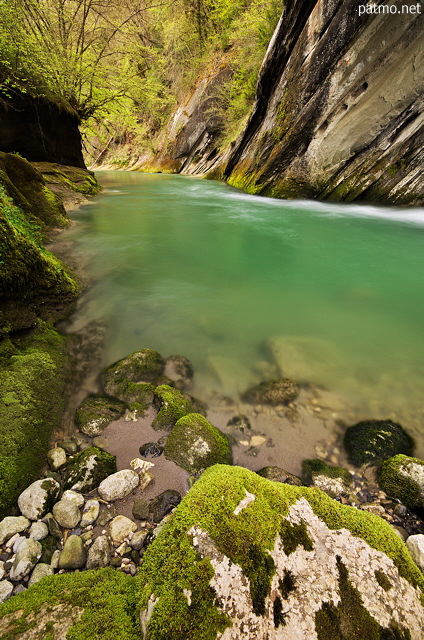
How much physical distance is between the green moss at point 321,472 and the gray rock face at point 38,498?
2.02 m

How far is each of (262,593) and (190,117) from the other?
35.9 metres

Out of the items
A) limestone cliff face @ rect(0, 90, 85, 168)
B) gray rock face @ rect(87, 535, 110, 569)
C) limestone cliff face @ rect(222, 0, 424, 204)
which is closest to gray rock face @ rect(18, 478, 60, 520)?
gray rock face @ rect(87, 535, 110, 569)

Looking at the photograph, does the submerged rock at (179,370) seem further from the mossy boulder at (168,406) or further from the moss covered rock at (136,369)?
the mossy boulder at (168,406)

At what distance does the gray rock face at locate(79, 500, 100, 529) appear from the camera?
6.14 ft

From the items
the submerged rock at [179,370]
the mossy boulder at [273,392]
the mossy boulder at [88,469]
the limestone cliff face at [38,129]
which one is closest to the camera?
the mossy boulder at [88,469]

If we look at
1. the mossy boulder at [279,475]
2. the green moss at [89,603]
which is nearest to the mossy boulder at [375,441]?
the mossy boulder at [279,475]

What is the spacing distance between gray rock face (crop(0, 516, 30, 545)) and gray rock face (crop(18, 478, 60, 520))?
0.15 feet

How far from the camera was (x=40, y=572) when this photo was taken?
1530mm

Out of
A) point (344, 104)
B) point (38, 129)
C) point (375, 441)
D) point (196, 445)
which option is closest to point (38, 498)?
point (196, 445)

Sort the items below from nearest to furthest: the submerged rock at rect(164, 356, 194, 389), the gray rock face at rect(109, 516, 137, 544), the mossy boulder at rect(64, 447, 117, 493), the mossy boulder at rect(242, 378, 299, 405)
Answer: the gray rock face at rect(109, 516, 137, 544)
the mossy boulder at rect(64, 447, 117, 493)
the mossy boulder at rect(242, 378, 299, 405)
the submerged rock at rect(164, 356, 194, 389)

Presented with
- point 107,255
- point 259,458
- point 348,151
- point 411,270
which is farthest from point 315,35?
point 259,458

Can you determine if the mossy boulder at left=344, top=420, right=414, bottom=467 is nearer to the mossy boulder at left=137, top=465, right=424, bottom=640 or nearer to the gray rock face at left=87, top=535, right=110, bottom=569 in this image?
the mossy boulder at left=137, top=465, right=424, bottom=640

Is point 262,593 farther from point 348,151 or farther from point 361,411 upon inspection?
point 348,151

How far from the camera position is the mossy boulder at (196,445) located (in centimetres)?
239
